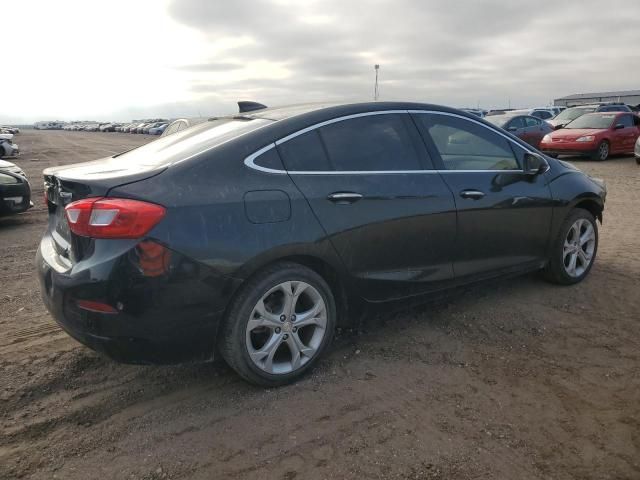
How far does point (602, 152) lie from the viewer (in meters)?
16.1

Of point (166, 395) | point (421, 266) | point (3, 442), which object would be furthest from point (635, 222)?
point (3, 442)

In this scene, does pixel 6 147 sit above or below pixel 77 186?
below

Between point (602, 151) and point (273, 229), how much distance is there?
16.2m

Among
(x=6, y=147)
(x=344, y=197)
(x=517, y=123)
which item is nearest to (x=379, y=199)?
(x=344, y=197)

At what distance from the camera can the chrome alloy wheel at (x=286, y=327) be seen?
290cm

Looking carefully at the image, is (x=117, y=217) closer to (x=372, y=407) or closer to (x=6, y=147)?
(x=372, y=407)

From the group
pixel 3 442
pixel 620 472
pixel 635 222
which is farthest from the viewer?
pixel 635 222

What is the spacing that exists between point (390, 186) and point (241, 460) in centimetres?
181

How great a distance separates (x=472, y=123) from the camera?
3.99 meters

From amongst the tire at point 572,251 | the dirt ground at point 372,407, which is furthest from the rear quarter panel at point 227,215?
the tire at point 572,251

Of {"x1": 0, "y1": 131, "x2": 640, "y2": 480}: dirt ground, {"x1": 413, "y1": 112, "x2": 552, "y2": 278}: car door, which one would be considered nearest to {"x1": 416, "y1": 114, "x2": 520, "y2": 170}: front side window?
{"x1": 413, "y1": 112, "x2": 552, "y2": 278}: car door

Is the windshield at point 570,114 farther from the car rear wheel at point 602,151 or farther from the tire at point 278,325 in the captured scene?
the tire at point 278,325

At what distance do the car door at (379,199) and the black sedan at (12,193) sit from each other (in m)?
6.06

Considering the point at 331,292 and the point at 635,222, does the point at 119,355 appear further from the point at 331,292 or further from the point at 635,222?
the point at 635,222
